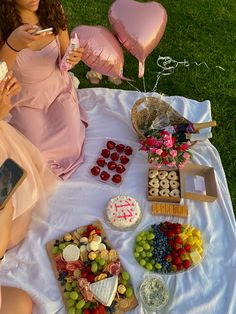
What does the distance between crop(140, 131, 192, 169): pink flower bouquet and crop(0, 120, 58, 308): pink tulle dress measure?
710 mm

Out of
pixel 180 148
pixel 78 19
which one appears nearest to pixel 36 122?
pixel 180 148

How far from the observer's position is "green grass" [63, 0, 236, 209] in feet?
10.7

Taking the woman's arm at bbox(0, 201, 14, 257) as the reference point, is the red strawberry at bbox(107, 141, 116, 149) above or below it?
below

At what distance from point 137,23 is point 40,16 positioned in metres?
0.66

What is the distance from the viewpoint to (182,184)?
2607 mm

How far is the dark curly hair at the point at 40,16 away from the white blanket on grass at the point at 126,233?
900mm

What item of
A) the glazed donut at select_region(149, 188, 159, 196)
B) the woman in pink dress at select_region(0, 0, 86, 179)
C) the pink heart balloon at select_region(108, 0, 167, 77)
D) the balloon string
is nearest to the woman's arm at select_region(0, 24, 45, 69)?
the woman in pink dress at select_region(0, 0, 86, 179)

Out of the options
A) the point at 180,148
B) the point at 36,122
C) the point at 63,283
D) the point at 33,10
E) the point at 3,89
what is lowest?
the point at 63,283

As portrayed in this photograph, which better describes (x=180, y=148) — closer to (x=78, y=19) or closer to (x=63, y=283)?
(x=63, y=283)

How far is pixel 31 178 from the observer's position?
229 cm

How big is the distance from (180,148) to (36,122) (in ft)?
3.36

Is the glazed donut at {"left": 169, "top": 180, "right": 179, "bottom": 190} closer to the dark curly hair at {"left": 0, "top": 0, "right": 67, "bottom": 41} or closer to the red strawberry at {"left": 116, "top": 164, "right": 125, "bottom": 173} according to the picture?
the red strawberry at {"left": 116, "top": 164, "right": 125, "bottom": 173}

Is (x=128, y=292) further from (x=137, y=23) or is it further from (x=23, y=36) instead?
(x=137, y=23)

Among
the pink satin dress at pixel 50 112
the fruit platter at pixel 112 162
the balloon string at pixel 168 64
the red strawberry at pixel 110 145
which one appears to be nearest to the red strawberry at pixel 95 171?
the fruit platter at pixel 112 162
